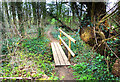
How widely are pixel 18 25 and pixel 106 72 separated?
4.23 m

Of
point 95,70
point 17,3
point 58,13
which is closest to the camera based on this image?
point 95,70

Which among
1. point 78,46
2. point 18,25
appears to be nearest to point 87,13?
Answer: point 78,46

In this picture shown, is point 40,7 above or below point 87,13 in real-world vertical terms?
above

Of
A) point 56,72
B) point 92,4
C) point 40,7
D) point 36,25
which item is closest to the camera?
point 56,72

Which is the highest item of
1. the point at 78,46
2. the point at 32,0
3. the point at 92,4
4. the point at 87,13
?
the point at 32,0

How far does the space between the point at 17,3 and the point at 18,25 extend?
1.04 metres

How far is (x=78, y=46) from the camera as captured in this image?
5070 mm

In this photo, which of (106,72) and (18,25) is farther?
(18,25)

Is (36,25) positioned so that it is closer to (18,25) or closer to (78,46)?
(18,25)

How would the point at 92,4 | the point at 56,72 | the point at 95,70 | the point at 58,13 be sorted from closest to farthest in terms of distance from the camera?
1. the point at 56,72
2. the point at 95,70
3. the point at 92,4
4. the point at 58,13

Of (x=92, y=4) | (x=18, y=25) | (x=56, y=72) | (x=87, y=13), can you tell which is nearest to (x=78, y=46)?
(x=87, y=13)

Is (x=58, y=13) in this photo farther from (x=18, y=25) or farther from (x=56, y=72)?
(x=56, y=72)

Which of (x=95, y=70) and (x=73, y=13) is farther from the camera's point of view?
(x=73, y=13)

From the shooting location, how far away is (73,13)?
211 inches
